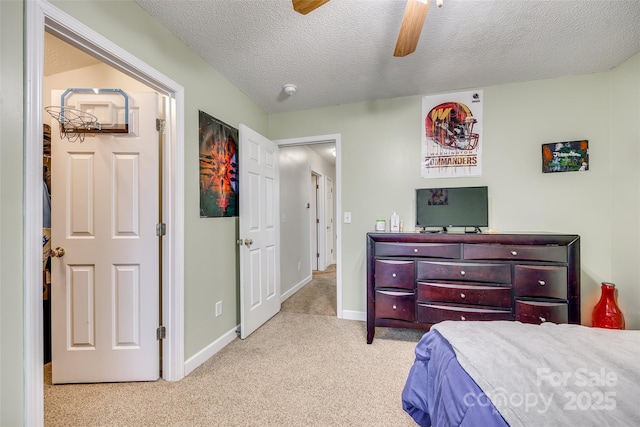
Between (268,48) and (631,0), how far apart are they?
225 centimetres

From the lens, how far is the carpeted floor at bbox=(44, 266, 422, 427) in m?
1.49

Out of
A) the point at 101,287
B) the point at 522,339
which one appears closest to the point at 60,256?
the point at 101,287

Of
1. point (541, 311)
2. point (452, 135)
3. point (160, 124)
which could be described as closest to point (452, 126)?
point (452, 135)

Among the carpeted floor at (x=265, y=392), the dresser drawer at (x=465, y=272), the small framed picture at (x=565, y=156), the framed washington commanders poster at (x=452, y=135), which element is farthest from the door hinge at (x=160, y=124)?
the small framed picture at (x=565, y=156)

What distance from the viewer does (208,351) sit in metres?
2.13

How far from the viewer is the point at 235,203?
2529 millimetres

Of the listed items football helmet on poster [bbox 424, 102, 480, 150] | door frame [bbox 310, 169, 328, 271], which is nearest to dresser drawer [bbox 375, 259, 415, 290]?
football helmet on poster [bbox 424, 102, 480, 150]

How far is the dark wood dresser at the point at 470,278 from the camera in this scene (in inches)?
78.4

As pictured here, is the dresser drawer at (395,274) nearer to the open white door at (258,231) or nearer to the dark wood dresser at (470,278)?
the dark wood dresser at (470,278)

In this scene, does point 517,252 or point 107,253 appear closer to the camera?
point 107,253

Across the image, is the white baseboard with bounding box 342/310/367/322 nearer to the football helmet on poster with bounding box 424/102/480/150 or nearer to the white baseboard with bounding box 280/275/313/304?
the white baseboard with bounding box 280/275/313/304

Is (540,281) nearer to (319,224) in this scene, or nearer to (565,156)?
(565,156)

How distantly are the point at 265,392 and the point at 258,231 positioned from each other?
4.67 ft

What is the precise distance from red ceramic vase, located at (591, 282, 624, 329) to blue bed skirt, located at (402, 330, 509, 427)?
77.8 inches
